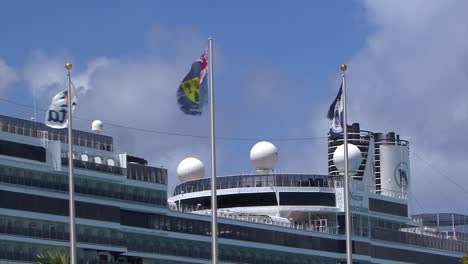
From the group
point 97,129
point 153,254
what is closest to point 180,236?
point 153,254

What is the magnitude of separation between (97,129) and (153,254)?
13.0 m

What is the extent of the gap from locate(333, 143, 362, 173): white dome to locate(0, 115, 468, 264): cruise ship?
2.20 meters

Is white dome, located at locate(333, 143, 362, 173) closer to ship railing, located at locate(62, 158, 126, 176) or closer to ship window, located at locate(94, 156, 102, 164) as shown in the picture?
ship railing, located at locate(62, 158, 126, 176)

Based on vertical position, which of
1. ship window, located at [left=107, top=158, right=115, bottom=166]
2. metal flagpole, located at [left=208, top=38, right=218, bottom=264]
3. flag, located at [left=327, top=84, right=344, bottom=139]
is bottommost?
metal flagpole, located at [left=208, top=38, right=218, bottom=264]

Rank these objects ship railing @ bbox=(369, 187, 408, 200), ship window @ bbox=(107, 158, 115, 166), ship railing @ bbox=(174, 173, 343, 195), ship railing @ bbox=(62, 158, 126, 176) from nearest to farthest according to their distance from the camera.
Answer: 1. ship railing @ bbox=(62, 158, 126, 176)
2. ship window @ bbox=(107, 158, 115, 166)
3. ship railing @ bbox=(174, 173, 343, 195)
4. ship railing @ bbox=(369, 187, 408, 200)

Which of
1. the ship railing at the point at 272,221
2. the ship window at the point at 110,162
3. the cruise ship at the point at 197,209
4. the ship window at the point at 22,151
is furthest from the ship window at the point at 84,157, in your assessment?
the ship railing at the point at 272,221

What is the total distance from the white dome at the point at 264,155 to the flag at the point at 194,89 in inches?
2473

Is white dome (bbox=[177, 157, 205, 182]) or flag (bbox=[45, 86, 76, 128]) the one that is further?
white dome (bbox=[177, 157, 205, 182])

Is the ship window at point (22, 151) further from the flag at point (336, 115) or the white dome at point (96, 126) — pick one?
the flag at point (336, 115)

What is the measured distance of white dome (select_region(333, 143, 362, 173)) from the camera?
14588 centimetres

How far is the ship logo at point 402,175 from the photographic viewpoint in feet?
534

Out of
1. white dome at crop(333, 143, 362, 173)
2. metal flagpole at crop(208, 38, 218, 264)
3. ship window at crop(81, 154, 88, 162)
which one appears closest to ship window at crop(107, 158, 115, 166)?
ship window at crop(81, 154, 88, 162)

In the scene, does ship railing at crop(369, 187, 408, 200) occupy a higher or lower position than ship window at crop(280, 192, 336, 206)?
higher

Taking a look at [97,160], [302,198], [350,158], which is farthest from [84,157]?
[350,158]
